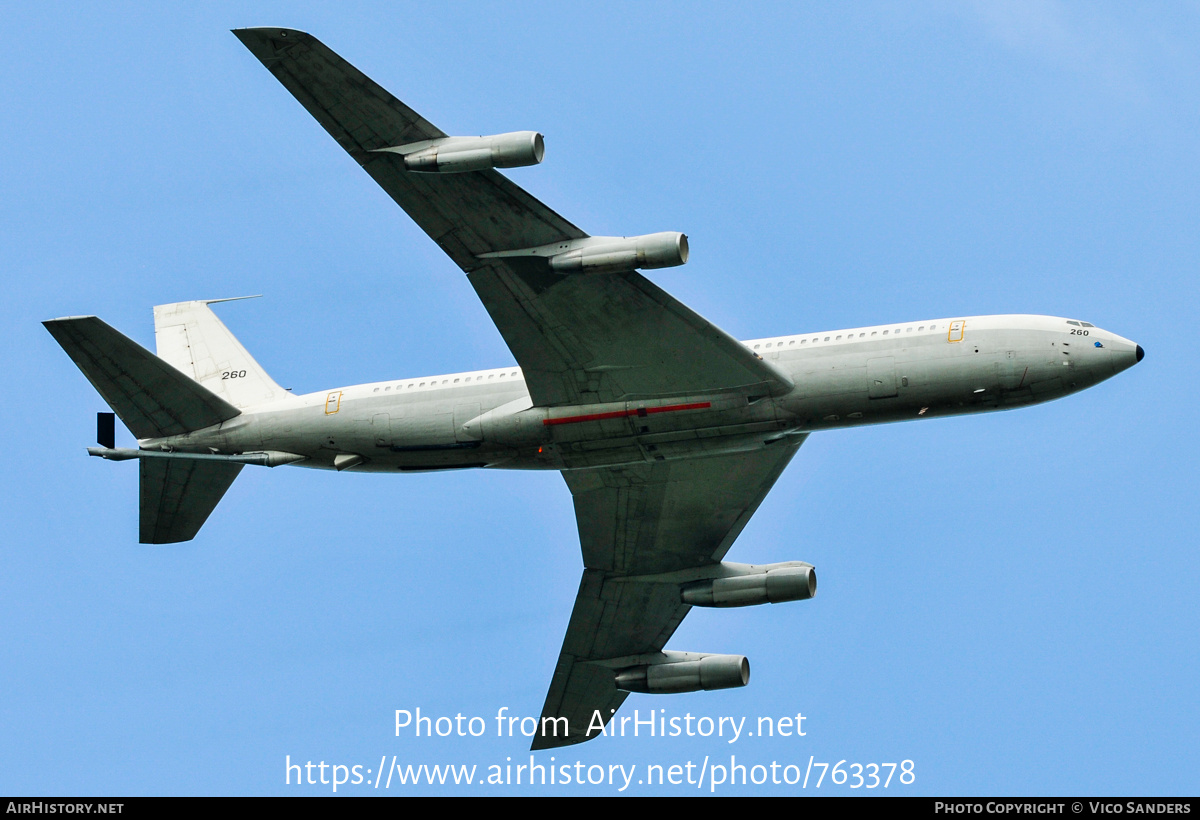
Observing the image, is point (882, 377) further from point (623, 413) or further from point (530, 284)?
point (530, 284)

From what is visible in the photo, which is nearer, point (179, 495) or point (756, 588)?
point (179, 495)

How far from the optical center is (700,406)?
146ft

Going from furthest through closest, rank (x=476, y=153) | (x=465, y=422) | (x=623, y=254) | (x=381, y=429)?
1. (x=381, y=429)
2. (x=465, y=422)
3. (x=623, y=254)
4. (x=476, y=153)

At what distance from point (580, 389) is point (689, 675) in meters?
12.9

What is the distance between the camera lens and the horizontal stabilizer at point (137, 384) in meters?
46.0

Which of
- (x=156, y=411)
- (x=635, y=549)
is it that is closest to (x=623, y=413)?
(x=635, y=549)

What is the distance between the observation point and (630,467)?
4934 centimetres

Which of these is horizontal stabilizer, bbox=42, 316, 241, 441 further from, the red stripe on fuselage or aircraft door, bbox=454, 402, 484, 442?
the red stripe on fuselage

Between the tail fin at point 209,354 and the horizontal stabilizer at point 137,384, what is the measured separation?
1.73 m

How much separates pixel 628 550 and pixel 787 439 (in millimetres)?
8131

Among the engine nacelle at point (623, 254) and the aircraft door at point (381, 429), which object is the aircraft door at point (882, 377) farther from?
the aircraft door at point (381, 429)

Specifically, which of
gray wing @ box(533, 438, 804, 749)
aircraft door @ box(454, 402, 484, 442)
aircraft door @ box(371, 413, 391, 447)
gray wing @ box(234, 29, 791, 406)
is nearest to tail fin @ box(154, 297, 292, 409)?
aircraft door @ box(371, 413, 391, 447)
